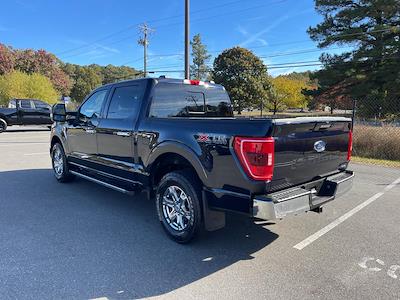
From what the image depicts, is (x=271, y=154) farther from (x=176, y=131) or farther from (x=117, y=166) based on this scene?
(x=117, y=166)

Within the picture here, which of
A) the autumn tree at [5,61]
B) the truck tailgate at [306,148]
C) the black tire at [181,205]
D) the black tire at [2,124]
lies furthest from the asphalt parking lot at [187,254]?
the autumn tree at [5,61]

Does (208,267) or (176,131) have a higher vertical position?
(176,131)

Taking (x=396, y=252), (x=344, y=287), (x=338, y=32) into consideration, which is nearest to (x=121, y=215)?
(x=344, y=287)

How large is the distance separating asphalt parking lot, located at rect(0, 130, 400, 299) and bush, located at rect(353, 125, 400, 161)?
18.2ft

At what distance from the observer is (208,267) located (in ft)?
11.0

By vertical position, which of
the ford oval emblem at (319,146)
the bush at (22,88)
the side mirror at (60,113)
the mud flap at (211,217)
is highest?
the bush at (22,88)

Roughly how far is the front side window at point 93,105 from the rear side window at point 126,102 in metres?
0.37

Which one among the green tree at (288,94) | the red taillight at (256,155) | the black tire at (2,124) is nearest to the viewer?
the red taillight at (256,155)

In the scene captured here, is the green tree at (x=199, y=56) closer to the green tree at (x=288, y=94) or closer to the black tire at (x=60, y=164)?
the green tree at (x=288, y=94)

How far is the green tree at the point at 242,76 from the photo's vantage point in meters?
47.9

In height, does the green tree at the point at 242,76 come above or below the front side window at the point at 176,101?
above

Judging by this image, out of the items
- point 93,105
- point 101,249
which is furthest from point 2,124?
point 101,249

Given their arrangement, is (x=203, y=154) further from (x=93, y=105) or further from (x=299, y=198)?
(x=93, y=105)

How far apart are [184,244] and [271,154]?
61.3 inches
